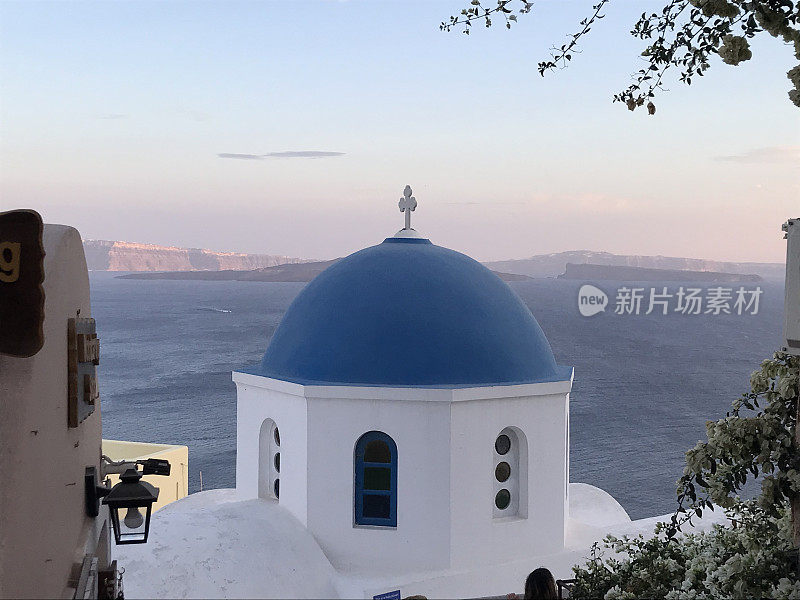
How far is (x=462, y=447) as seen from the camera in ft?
38.5

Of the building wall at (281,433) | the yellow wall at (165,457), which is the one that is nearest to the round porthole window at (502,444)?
the building wall at (281,433)

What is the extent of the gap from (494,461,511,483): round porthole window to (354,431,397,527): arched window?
1.51 meters

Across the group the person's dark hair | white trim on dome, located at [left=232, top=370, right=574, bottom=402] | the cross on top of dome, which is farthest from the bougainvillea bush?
the cross on top of dome

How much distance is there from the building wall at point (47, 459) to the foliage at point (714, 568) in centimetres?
414

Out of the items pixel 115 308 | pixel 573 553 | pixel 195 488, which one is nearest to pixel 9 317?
pixel 573 553

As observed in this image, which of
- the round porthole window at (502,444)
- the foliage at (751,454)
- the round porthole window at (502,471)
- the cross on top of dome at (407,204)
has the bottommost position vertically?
the round porthole window at (502,471)

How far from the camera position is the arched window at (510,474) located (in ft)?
40.3

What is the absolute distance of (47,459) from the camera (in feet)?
15.1

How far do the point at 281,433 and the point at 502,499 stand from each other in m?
3.18

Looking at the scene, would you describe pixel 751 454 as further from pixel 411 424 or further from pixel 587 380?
pixel 587 380

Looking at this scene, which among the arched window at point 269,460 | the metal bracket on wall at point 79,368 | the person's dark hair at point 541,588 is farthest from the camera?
the arched window at point 269,460

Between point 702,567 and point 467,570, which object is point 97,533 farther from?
point 467,570

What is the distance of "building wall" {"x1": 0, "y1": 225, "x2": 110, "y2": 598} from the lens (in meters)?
3.82

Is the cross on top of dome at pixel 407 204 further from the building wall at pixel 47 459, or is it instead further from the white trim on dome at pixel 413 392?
the building wall at pixel 47 459
